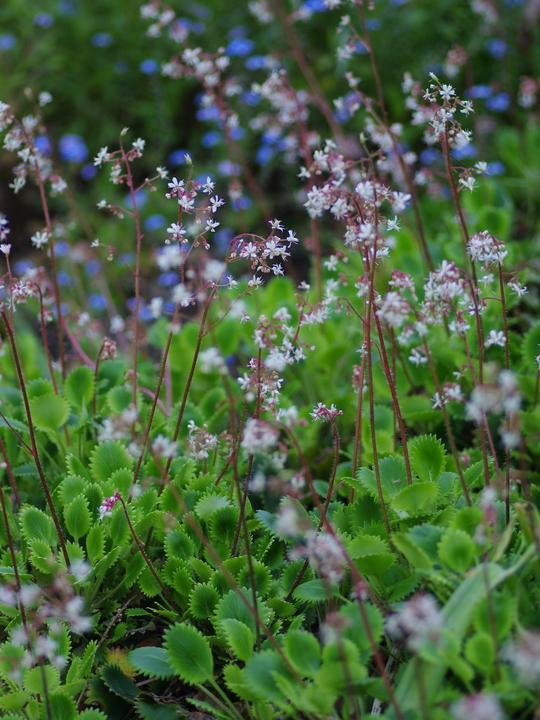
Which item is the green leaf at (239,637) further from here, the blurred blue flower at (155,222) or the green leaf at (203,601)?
the blurred blue flower at (155,222)

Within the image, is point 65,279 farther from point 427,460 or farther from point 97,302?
point 427,460

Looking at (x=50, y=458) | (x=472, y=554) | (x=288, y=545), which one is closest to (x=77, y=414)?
(x=50, y=458)

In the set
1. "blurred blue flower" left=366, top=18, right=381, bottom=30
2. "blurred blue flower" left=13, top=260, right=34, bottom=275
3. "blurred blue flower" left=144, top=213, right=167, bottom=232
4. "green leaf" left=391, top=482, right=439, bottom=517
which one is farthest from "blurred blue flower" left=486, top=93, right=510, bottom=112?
"green leaf" left=391, top=482, right=439, bottom=517

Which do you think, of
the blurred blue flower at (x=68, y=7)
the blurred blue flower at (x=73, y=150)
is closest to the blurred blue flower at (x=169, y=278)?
the blurred blue flower at (x=73, y=150)

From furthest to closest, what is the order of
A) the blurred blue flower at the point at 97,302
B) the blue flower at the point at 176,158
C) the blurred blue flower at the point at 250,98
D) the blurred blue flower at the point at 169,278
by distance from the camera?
the blue flower at the point at 176,158
the blurred blue flower at the point at 250,98
the blurred blue flower at the point at 97,302
the blurred blue flower at the point at 169,278

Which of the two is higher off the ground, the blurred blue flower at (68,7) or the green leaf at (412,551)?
the blurred blue flower at (68,7)

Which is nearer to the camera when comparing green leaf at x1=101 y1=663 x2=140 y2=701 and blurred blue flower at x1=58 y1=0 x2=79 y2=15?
green leaf at x1=101 y1=663 x2=140 y2=701

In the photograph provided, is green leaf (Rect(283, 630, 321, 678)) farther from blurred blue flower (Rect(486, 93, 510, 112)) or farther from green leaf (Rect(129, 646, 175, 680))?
blurred blue flower (Rect(486, 93, 510, 112))

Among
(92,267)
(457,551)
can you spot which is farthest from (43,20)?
(457,551)
